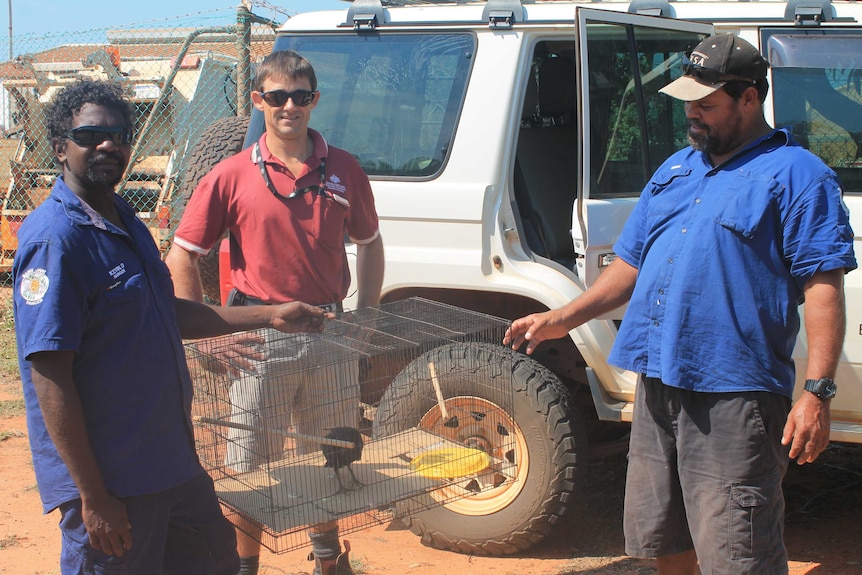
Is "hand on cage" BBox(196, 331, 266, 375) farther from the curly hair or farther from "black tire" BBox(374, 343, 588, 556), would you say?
the curly hair

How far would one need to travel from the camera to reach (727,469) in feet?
9.12

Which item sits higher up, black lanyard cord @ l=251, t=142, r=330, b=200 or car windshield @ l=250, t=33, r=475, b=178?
car windshield @ l=250, t=33, r=475, b=178

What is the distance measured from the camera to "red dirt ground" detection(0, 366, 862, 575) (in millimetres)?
4184

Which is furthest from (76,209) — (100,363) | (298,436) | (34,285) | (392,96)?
(392,96)

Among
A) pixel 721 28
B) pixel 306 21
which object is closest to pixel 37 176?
pixel 306 21

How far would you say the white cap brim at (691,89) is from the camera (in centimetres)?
280

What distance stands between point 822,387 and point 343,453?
4.98 feet

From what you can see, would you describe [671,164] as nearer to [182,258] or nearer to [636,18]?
[636,18]

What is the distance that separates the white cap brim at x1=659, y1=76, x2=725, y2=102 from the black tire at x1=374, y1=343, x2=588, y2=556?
157 cm

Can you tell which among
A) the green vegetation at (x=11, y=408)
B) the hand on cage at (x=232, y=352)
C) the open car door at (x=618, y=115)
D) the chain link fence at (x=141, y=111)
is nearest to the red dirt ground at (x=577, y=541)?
the open car door at (x=618, y=115)

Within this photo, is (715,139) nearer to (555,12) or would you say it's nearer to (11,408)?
(555,12)

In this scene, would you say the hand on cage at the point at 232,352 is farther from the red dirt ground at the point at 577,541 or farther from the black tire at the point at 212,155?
the black tire at the point at 212,155

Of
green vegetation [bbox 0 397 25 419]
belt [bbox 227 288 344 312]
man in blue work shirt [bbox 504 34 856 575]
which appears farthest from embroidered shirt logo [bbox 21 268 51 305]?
green vegetation [bbox 0 397 25 419]

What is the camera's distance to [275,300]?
3.47 metres
